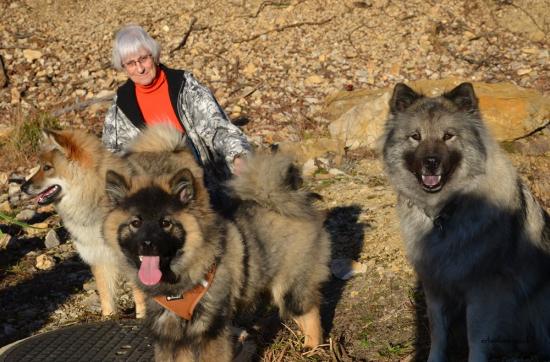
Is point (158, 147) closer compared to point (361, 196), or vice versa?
point (158, 147)

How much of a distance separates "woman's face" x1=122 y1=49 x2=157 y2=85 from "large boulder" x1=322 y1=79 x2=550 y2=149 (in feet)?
10.6

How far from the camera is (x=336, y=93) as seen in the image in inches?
375

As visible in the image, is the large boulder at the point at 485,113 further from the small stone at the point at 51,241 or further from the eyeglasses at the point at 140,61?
the small stone at the point at 51,241

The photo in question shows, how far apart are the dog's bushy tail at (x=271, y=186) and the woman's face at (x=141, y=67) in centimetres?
157

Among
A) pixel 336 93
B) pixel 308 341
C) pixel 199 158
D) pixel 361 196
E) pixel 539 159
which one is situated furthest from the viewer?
pixel 336 93

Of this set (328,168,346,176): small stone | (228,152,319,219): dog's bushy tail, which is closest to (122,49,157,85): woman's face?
(228,152,319,219): dog's bushy tail

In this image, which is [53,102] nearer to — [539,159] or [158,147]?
[158,147]

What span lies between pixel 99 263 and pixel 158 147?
1.02 m

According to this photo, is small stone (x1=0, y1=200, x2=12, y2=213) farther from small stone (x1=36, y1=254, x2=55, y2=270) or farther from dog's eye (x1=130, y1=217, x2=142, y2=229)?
dog's eye (x1=130, y1=217, x2=142, y2=229)

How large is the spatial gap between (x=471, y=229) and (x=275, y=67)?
22.4ft

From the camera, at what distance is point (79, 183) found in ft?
16.3

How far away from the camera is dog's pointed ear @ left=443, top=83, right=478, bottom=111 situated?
404 cm

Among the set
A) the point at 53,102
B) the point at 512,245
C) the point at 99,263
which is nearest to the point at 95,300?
the point at 99,263

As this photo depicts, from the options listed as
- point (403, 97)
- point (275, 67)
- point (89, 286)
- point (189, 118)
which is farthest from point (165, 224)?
point (275, 67)
